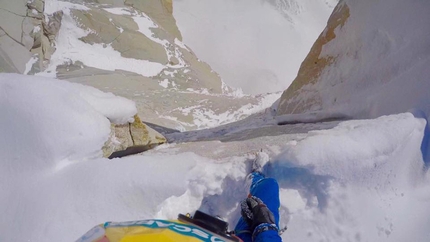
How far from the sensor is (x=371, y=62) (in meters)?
3.33

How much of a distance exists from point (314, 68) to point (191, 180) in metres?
3.39

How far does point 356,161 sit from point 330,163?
16cm

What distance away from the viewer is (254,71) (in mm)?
16469

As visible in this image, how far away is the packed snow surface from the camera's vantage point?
186cm

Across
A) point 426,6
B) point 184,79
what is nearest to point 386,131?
point 426,6

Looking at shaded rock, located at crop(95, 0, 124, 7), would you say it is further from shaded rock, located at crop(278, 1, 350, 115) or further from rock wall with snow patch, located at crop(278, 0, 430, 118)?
rock wall with snow patch, located at crop(278, 0, 430, 118)

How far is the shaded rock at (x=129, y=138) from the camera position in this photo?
2565 mm

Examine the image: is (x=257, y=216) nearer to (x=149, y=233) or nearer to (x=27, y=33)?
(x=149, y=233)

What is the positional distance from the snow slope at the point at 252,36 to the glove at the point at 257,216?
13555mm

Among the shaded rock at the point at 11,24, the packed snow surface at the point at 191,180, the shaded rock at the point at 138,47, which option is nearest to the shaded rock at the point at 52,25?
the shaded rock at the point at 138,47

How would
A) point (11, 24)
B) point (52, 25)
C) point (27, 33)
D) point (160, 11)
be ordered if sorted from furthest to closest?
1. point (160, 11)
2. point (52, 25)
3. point (27, 33)
4. point (11, 24)

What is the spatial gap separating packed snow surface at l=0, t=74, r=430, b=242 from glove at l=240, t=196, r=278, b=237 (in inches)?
12.8

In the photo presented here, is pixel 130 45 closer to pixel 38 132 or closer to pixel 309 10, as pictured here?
pixel 38 132

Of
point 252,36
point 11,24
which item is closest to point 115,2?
point 11,24
